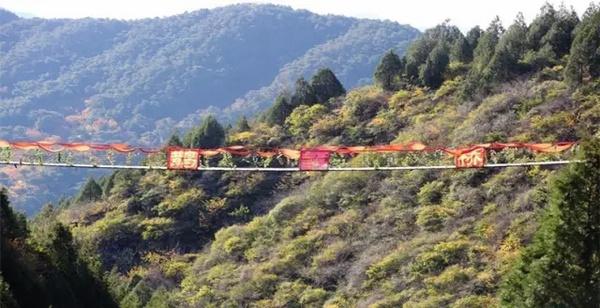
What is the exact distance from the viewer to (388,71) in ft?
164

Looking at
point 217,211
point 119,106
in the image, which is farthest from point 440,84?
point 119,106

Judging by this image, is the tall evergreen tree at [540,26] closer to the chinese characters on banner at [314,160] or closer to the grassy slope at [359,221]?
the grassy slope at [359,221]

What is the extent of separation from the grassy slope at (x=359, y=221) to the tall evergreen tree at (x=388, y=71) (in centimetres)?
100

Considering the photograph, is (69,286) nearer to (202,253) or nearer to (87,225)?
(202,253)

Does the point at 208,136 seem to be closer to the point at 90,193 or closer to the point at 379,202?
the point at 90,193

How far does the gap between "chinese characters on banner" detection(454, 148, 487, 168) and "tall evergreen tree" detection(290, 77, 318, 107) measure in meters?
31.7

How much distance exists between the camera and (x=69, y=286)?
26.5 metres

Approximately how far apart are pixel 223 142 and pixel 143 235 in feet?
28.7

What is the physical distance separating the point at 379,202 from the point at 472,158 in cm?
1691

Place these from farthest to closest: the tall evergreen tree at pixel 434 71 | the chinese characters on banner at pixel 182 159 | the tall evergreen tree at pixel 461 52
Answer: the tall evergreen tree at pixel 461 52, the tall evergreen tree at pixel 434 71, the chinese characters on banner at pixel 182 159

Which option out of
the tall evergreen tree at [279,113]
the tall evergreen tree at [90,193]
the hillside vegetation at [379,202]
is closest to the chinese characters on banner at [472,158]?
the hillside vegetation at [379,202]

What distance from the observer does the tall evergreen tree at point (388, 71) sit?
49688 mm

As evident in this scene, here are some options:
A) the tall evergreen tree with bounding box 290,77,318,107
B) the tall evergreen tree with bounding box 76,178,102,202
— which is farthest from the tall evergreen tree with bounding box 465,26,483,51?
the tall evergreen tree with bounding box 76,178,102,202

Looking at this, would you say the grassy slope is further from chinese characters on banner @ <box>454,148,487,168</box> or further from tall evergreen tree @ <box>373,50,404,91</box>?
chinese characters on banner @ <box>454,148,487,168</box>
